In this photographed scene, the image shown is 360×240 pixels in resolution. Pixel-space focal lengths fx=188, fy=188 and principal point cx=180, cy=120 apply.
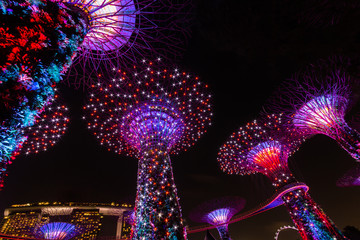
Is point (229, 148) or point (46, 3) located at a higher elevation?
point (229, 148)

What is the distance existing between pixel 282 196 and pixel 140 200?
11.4 m

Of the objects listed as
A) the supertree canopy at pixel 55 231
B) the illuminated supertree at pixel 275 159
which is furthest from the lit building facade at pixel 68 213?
the illuminated supertree at pixel 275 159

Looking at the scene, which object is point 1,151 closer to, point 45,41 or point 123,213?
point 45,41

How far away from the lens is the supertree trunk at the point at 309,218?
1206 cm

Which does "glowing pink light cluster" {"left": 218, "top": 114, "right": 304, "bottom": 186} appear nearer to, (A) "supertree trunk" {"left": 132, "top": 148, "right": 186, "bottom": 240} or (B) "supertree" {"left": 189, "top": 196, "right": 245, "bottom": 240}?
(A) "supertree trunk" {"left": 132, "top": 148, "right": 186, "bottom": 240}

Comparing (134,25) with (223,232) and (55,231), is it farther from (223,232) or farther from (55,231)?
(55,231)

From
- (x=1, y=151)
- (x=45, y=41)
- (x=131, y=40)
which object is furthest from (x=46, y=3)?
(x=131, y=40)

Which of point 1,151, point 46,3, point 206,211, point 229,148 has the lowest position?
point 1,151

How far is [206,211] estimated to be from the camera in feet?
82.5

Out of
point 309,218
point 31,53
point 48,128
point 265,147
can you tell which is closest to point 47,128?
point 48,128

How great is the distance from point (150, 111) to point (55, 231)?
83.1 ft

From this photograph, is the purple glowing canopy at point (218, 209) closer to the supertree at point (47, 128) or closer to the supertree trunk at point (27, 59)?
the supertree at point (47, 128)

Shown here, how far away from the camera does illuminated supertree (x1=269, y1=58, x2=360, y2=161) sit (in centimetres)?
1239

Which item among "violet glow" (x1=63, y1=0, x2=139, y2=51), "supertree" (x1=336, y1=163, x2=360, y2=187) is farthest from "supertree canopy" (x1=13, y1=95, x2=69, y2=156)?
"supertree" (x1=336, y1=163, x2=360, y2=187)
